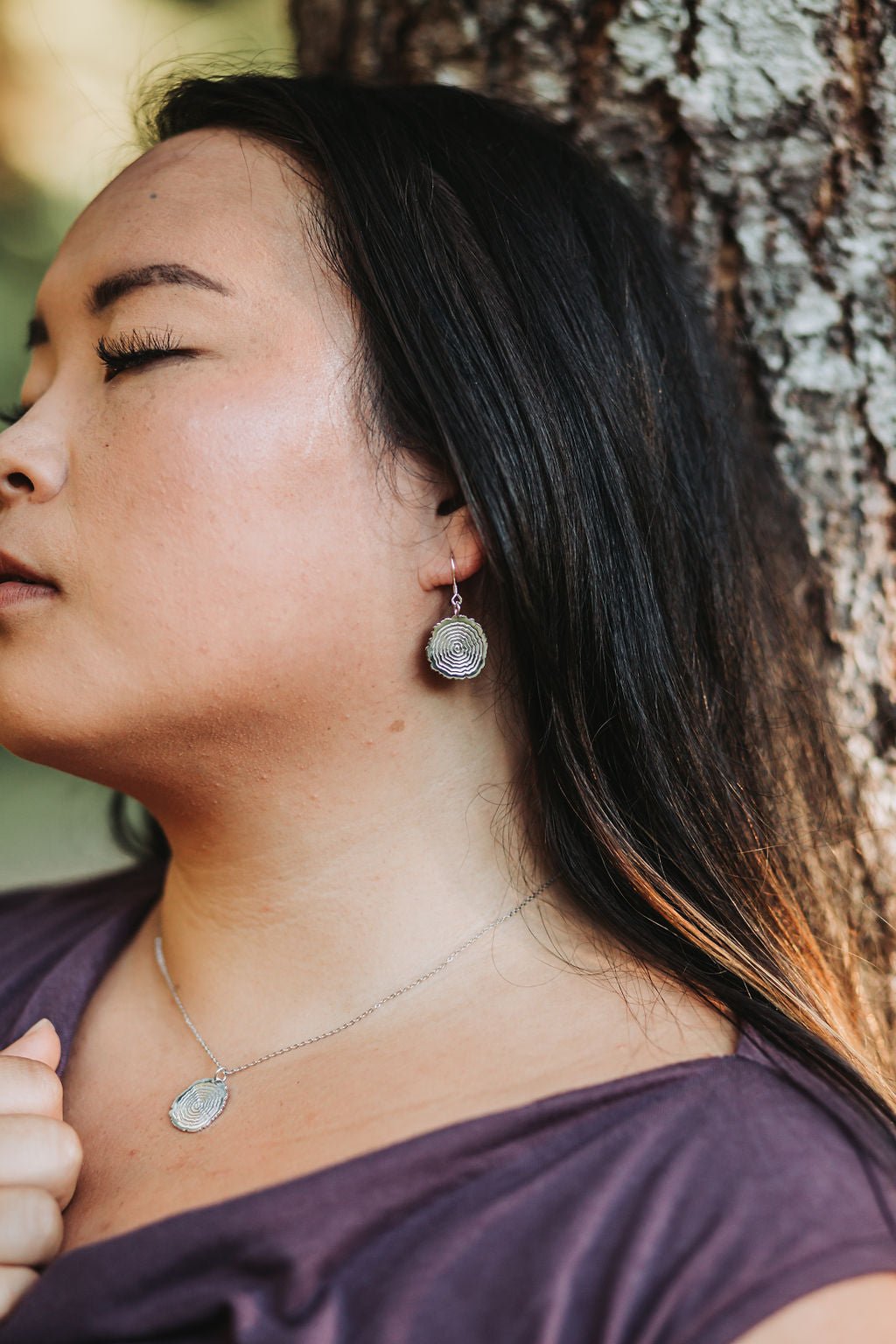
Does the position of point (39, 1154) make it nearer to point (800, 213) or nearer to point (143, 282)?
point (143, 282)

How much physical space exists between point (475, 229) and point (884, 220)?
26.2 inches

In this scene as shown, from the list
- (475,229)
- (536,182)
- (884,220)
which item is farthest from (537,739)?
(884,220)

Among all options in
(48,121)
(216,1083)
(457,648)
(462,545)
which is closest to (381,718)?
(457,648)

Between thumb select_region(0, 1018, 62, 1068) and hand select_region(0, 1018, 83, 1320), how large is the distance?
0.05 metres

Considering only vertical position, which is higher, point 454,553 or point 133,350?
point 133,350

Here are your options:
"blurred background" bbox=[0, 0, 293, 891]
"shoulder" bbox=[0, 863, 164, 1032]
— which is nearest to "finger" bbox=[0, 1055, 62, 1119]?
"shoulder" bbox=[0, 863, 164, 1032]

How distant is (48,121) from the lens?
12.1 ft

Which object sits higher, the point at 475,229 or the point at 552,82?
the point at 552,82

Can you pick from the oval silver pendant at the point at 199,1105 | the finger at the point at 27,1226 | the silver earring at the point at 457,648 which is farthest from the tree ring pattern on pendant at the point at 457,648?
the finger at the point at 27,1226

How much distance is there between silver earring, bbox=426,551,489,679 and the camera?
144 cm

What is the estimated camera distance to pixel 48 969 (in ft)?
5.72

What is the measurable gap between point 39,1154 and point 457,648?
29.5 inches

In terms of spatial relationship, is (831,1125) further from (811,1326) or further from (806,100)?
(806,100)

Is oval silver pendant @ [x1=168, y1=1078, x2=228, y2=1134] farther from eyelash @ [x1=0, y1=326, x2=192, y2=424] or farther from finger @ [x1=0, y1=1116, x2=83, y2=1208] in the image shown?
eyelash @ [x1=0, y1=326, x2=192, y2=424]
